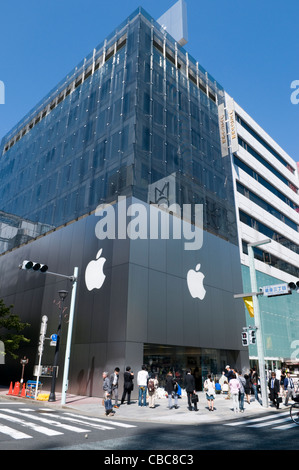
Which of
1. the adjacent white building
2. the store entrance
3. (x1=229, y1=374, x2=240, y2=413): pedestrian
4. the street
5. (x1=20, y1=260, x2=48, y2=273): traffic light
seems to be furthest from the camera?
the adjacent white building

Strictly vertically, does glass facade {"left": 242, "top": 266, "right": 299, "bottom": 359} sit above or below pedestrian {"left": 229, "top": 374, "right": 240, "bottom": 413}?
above

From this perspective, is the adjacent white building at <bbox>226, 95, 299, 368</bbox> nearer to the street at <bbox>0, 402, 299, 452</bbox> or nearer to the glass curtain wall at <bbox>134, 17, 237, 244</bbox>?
the glass curtain wall at <bbox>134, 17, 237, 244</bbox>

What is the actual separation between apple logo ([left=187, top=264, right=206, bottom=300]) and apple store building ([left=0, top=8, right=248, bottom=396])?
120 millimetres

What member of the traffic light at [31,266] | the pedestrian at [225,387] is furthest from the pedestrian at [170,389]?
the pedestrian at [225,387]

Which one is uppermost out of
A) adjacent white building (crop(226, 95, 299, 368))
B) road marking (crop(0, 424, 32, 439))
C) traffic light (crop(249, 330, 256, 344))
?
→ adjacent white building (crop(226, 95, 299, 368))

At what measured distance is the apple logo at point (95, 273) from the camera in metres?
21.6

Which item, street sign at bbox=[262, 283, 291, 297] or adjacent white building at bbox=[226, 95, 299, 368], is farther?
adjacent white building at bbox=[226, 95, 299, 368]

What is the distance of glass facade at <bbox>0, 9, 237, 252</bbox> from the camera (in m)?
24.4

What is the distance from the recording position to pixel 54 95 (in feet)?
120

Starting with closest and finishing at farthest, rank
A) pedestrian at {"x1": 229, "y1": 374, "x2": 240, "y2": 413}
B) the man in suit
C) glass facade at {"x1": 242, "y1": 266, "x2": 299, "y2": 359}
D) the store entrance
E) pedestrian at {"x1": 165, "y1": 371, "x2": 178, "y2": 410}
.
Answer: pedestrian at {"x1": 229, "y1": 374, "x2": 240, "y2": 413}, pedestrian at {"x1": 165, "y1": 371, "x2": 178, "y2": 410}, the man in suit, the store entrance, glass facade at {"x1": 242, "y1": 266, "x2": 299, "y2": 359}

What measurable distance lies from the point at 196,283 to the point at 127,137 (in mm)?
11792

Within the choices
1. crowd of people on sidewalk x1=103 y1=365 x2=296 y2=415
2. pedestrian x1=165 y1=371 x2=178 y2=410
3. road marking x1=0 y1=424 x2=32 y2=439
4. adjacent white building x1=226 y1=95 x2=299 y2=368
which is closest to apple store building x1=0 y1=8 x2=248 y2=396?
crowd of people on sidewalk x1=103 y1=365 x2=296 y2=415

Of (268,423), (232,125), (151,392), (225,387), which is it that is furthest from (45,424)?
(232,125)

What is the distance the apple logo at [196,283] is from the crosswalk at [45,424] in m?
12.8
